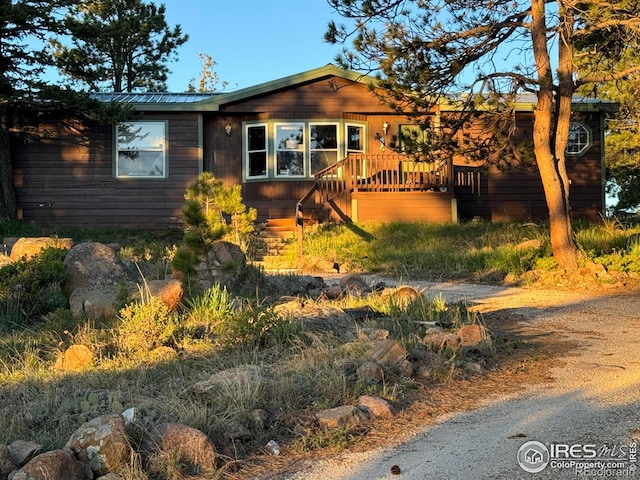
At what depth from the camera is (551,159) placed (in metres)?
10.8

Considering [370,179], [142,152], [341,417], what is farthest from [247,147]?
[341,417]

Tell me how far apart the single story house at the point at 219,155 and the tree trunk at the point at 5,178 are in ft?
1.48

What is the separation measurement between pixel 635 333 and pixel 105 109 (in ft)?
43.6

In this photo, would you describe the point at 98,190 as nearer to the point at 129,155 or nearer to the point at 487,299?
the point at 129,155

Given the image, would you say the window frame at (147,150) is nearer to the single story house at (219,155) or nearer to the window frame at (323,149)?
the single story house at (219,155)

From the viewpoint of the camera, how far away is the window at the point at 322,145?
1773 centimetres

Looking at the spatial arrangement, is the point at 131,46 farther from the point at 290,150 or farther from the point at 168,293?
the point at 168,293

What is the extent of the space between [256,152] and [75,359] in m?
13.2

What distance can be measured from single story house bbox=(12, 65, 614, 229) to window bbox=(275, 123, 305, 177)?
0.09ft

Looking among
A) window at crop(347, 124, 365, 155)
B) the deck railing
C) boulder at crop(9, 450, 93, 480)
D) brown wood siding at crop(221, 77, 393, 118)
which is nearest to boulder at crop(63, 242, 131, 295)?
boulder at crop(9, 450, 93, 480)

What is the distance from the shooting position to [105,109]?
15.7 meters

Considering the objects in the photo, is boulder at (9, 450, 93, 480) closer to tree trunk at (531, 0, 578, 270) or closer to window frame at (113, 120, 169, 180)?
tree trunk at (531, 0, 578, 270)

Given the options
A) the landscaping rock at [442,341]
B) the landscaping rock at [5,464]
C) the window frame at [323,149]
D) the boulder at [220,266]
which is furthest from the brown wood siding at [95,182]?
the landscaping rock at [5,464]

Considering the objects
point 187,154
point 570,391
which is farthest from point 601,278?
point 187,154
